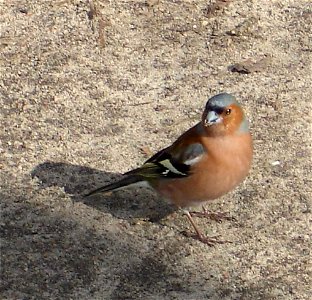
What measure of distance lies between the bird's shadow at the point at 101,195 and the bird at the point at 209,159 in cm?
30

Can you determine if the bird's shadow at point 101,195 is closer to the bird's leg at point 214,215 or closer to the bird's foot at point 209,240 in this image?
the bird's leg at point 214,215

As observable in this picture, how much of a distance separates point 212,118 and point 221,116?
0.20 ft

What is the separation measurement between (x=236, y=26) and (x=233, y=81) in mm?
768

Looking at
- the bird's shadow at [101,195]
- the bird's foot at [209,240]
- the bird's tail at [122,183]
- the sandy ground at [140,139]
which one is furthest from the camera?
the bird's shadow at [101,195]

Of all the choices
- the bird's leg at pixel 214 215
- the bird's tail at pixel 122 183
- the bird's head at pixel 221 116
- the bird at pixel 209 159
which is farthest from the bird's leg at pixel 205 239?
the bird's head at pixel 221 116

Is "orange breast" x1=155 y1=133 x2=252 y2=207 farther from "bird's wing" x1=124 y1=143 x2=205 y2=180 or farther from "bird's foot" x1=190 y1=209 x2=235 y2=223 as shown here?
"bird's foot" x1=190 y1=209 x2=235 y2=223

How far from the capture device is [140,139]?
6512mm

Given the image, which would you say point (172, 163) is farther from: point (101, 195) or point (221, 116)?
point (101, 195)

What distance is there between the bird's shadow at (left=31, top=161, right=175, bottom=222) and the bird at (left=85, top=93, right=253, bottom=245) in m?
0.30

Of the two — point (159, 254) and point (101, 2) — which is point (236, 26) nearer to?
point (101, 2)

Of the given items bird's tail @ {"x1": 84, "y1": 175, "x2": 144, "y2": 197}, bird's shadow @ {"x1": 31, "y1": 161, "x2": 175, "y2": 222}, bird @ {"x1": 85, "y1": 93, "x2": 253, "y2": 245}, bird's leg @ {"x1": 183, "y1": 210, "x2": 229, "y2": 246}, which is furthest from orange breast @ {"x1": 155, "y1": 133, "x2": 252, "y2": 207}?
bird's shadow @ {"x1": 31, "y1": 161, "x2": 175, "y2": 222}

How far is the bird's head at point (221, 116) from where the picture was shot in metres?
5.57

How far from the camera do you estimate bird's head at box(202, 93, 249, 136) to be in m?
5.57

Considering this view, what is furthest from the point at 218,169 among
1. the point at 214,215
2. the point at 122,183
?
the point at 122,183
